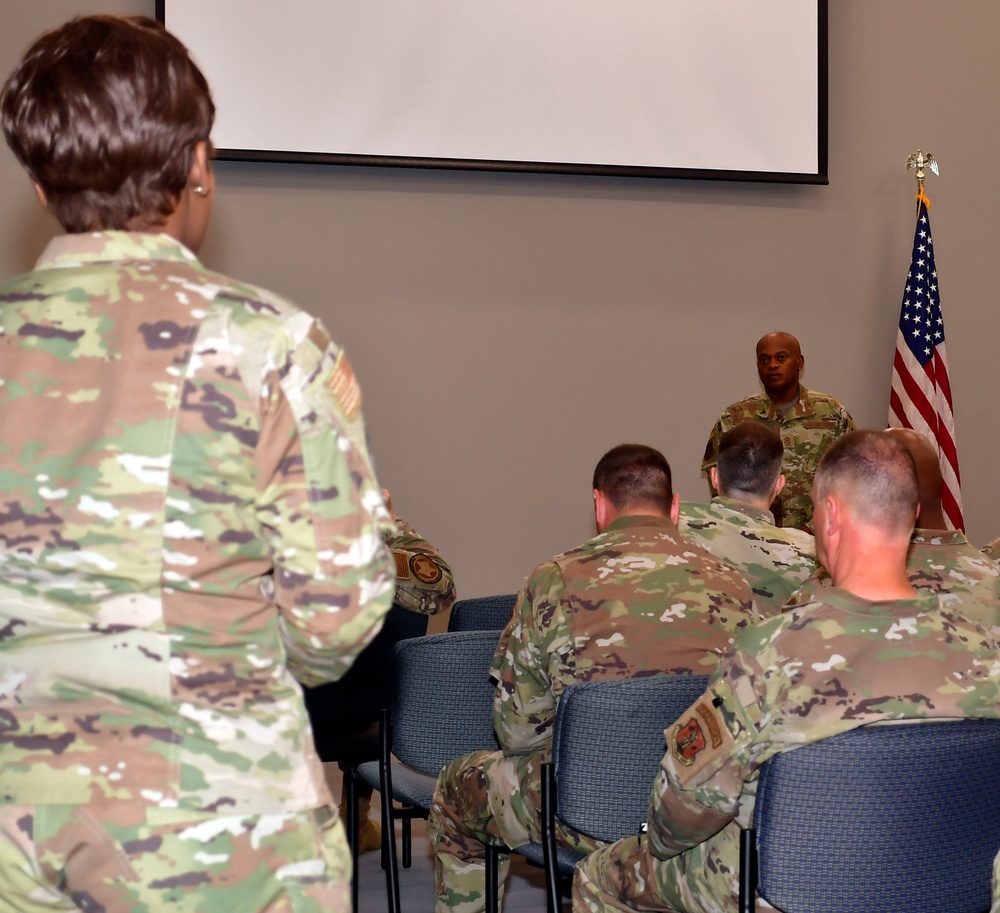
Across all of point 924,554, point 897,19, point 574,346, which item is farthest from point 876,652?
point 897,19

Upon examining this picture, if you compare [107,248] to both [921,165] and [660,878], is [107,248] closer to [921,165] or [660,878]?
[660,878]

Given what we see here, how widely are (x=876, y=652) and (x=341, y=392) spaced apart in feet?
3.54

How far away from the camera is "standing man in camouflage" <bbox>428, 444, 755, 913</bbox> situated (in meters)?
2.59

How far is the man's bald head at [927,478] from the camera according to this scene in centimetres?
289

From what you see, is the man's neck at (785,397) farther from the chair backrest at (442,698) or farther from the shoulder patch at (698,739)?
the shoulder patch at (698,739)

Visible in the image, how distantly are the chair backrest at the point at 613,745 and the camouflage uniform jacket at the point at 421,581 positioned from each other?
47.0 inches

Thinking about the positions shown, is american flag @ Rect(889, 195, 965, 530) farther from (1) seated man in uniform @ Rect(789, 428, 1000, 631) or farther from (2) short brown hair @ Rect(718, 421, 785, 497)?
(1) seated man in uniform @ Rect(789, 428, 1000, 631)

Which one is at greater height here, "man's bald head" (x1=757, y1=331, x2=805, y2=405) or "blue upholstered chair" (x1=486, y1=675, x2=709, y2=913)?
"man's bald head" (x1=757, y1=331, x2=805, y2=405)

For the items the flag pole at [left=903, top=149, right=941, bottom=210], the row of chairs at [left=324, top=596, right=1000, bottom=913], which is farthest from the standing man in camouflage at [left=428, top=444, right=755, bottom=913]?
the flag pole at [left=903, top=149, right=941, bottom=210]

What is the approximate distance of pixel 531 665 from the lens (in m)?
2.64

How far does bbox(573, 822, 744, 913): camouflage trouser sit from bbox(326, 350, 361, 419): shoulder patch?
1230mm

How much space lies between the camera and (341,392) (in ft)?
3.79

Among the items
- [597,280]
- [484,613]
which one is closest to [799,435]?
[597,280]

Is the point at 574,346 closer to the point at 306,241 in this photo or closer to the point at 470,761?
the point at 306,241
